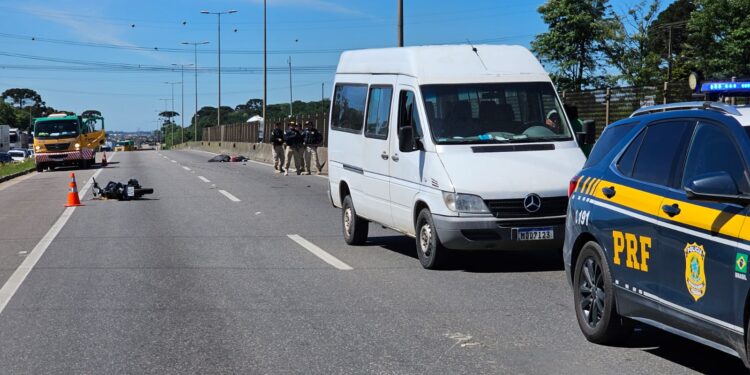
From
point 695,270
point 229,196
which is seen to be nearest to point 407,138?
point 695,270

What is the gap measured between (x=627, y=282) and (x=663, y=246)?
0.54 meters

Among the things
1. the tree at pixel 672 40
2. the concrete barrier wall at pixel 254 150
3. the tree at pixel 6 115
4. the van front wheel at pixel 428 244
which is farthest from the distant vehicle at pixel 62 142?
the tree at pixel 6 115

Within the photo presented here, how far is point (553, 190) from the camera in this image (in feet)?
32.2

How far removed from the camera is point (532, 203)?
9734 millimetres

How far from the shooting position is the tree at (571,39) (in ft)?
182

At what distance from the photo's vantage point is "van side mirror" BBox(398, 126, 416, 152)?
1048 cm

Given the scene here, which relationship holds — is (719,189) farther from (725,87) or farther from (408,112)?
(408,112)

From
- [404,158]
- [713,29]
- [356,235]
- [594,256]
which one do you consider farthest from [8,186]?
[713,29]

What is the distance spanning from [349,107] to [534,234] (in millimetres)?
4049

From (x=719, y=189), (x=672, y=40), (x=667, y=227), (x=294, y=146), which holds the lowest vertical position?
(x=667, y=227)

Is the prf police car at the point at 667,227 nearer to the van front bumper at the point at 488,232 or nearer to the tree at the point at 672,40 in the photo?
the van front bumper at the point at 488,232

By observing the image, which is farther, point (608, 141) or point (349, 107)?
point (349, 107)

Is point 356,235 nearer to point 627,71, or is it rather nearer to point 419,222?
point 419,222

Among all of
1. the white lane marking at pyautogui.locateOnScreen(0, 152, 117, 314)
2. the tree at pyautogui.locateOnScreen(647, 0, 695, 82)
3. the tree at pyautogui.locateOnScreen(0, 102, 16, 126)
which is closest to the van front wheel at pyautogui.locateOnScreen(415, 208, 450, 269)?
the white lane marking at pyautogui.locateOnScreen(0, 152, 117, 314)
